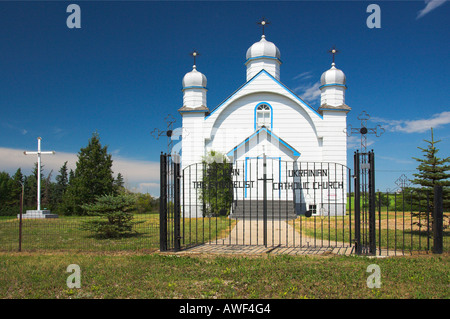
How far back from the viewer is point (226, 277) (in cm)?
648

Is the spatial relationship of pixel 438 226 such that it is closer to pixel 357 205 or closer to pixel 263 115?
pixel 357 205

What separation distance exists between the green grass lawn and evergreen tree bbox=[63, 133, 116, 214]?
62.5 ft

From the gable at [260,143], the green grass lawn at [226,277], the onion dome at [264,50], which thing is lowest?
the green grass lawn at [226,277]

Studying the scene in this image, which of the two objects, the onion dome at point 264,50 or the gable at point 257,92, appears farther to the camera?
the onion dome at point 264,50

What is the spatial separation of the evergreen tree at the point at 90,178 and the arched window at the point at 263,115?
1193 cm

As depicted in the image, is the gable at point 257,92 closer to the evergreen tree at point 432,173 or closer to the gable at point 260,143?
the gable at point 260,143

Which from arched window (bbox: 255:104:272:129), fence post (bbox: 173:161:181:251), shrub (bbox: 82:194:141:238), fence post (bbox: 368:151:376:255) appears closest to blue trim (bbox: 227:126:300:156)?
arched window (bbox: 255:104:272:129)

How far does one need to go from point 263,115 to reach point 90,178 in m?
13.6

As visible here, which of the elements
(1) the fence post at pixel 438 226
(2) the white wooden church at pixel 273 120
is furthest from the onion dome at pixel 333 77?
(1) the fence post at pixel 438 226

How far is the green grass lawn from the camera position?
566 centimetres

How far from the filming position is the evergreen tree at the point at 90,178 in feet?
87.0
